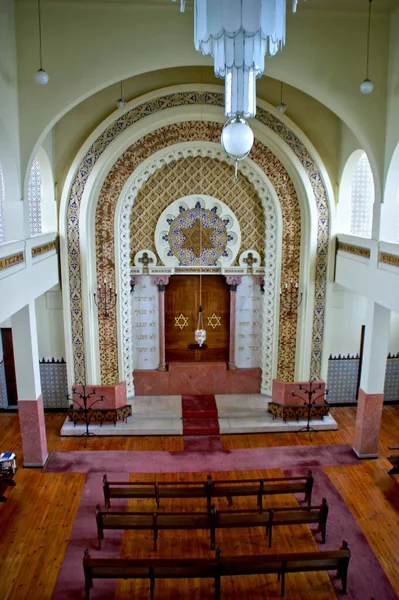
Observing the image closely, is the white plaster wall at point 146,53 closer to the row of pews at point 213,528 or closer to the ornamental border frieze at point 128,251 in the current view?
the ornamental border frieze at point 128,251

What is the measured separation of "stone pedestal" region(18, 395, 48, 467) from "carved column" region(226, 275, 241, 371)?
4.69m

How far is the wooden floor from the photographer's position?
7301 mm

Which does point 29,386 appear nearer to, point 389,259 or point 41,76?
point 41,76

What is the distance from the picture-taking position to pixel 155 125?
11.2 metres

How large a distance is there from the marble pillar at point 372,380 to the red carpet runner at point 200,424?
2949 millimetres

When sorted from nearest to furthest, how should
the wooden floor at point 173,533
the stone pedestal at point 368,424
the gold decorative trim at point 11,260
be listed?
the wooden floor at point 173,533 < the gold decorative trim at point 11,260 < the stone pedestal at point 368,424

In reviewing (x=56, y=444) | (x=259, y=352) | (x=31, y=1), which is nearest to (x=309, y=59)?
(x=31, y=1)

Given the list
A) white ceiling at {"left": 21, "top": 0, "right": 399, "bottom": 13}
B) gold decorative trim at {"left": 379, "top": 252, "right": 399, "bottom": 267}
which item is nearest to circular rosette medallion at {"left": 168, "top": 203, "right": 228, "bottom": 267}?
gold decorative trim at {"left": 379, "top": 252, "right": 399, "bottom": 267}

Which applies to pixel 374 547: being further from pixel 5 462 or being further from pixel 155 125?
pixel 155 125

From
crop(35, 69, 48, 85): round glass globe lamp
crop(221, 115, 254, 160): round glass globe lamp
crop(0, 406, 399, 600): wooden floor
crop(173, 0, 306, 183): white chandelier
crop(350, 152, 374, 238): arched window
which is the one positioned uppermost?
crop(35, 69, 48, 85): round glass globe lamp

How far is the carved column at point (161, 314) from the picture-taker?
1249cm

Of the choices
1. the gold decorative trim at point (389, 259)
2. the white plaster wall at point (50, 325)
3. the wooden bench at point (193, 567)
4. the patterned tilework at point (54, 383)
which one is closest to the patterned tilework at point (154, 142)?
the white plaster wall at point (50, 325)

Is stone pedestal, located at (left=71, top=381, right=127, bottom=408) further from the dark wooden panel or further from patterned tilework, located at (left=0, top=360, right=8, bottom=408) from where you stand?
patterned tilework, located at (left=0, top=360, right=8, bottom=408)

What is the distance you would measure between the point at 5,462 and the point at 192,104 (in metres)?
7.93
